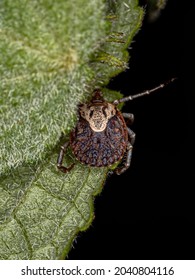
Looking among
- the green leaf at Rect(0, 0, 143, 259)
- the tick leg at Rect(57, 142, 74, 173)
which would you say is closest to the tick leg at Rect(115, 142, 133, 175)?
the green leaf at Rect(0, 0, 143, 259)

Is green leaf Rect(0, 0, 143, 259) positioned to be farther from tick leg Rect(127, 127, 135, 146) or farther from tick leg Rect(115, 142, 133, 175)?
tick leg Rect(127, 127, 135, 146)

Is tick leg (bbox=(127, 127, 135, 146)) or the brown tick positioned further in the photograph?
tick leg (bbox=(127, 127, 135, 146))

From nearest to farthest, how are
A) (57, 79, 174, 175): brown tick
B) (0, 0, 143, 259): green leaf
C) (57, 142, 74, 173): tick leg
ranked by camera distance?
(0, 0, 143, 259): green leaf < (57, 142, 74, 173): tick leg < (57, 79, 174, 175): brown tick

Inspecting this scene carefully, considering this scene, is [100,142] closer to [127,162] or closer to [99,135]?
[99,135]

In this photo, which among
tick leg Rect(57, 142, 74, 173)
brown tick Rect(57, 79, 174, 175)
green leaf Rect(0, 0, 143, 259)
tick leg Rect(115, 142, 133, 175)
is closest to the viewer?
green leaf Rect(0, 0, 143, 259)

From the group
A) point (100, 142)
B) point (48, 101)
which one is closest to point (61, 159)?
point (100, 142)

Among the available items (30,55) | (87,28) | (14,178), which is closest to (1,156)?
(14,178)

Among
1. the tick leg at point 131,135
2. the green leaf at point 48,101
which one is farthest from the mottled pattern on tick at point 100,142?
the tick leg at point 131,135

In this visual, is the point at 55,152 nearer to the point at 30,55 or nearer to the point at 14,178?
the point at 14,178
